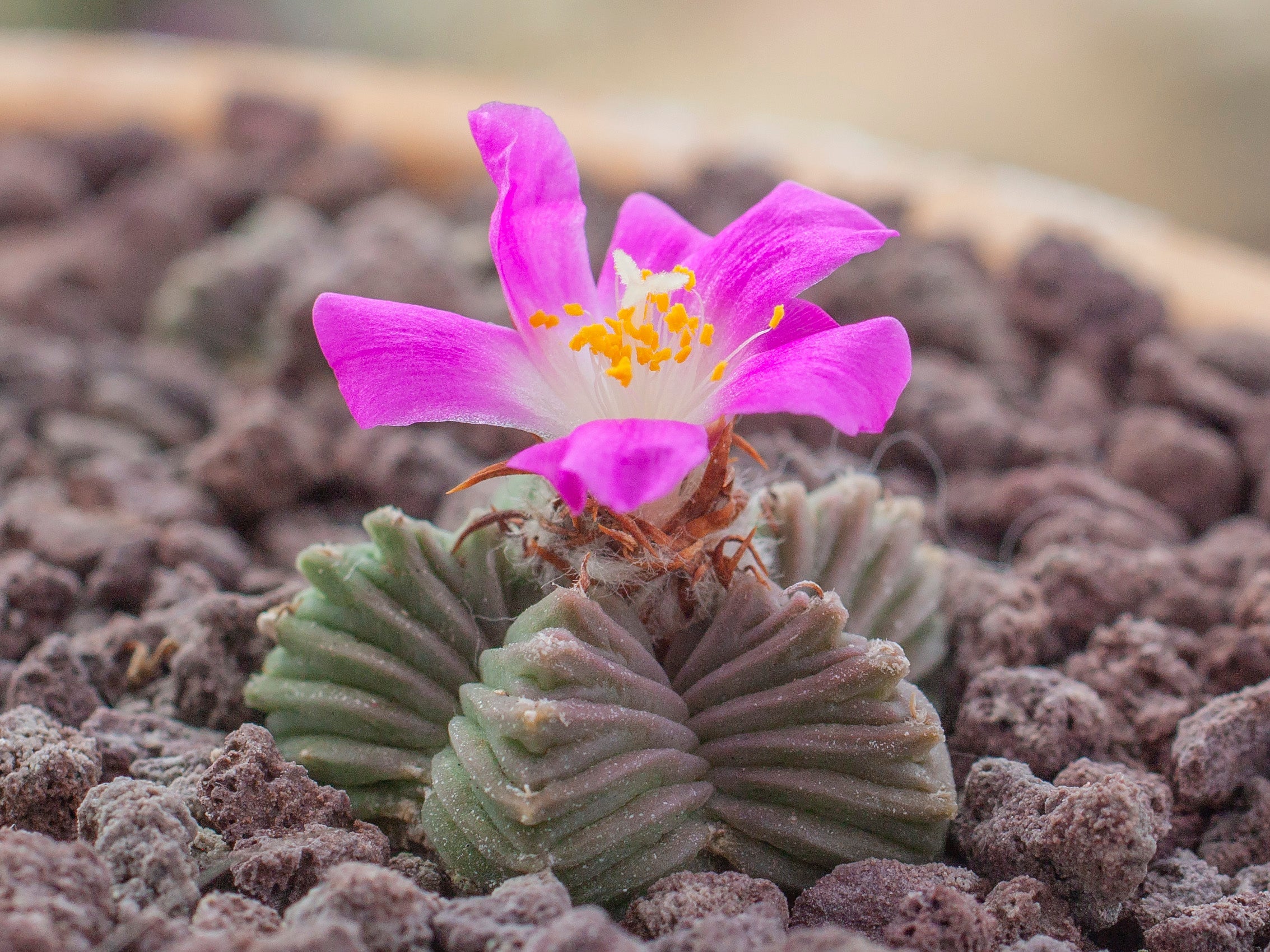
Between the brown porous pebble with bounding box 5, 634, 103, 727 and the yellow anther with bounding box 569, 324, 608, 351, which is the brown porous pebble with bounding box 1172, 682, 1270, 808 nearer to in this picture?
the yellow anther with bounding box 569, 324, 608, 351

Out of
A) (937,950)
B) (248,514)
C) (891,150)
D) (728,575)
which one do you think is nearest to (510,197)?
(728,575)

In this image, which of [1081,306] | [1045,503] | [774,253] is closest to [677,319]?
[774,253]

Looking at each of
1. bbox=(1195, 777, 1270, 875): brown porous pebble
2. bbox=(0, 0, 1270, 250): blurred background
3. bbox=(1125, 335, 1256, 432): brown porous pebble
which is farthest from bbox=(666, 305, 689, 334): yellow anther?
bbox=(0, 0, 1270, 250): blurred background

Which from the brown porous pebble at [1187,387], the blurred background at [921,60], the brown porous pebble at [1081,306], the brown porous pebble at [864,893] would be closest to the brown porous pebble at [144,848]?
the brown porous pebble at [864,893]

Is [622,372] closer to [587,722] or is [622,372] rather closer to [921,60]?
[587,722]

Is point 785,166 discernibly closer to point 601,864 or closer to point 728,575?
point 728,575
